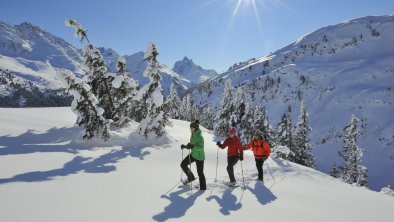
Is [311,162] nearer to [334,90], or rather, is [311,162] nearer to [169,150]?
A: [169,150]

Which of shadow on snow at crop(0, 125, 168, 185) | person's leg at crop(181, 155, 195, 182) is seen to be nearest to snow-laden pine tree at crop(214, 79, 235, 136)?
shadow on snow at crop(0, 125, 168, 185)

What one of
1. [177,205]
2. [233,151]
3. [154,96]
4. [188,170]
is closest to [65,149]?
[188,170]

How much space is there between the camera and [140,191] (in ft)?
31.7

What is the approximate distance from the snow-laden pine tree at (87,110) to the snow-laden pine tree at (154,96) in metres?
3.30

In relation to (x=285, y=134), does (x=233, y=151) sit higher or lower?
higher

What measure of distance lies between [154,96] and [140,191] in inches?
502

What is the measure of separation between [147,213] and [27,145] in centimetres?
977

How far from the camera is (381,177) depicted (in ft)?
320

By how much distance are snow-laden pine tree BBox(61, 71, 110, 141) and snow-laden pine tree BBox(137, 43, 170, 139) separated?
3298mm

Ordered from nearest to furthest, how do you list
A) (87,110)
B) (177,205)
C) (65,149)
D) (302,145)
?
(177,205), (65,149), (87,110), (302,145)

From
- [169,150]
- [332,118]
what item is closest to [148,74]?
[169,150]

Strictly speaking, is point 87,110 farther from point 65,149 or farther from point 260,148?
point 260,148

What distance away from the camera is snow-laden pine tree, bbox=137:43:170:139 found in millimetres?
21323

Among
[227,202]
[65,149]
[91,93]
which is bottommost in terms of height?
[227,202]
